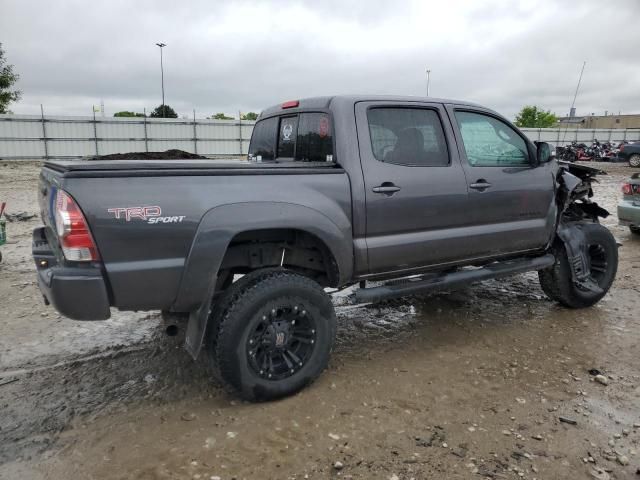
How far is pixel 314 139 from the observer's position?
381 centimetres

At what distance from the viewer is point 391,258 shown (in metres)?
3.69

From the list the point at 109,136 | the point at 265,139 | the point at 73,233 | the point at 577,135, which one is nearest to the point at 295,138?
the point at 265,139

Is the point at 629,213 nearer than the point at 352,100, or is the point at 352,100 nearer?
the point at 352,100

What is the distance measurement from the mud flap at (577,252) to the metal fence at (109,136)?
78.8ft

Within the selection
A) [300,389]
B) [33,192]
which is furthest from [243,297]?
[33,192]

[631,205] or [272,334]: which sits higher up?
[631,205]

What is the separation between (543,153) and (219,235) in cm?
305

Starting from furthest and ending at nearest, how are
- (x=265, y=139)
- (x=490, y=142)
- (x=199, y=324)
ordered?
(x=265, y=139) < (x=490, y=142) < (x=199, y=324)

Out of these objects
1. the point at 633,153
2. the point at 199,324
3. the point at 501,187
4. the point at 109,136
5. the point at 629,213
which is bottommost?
the point at 199,324

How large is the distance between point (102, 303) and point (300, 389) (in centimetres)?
139

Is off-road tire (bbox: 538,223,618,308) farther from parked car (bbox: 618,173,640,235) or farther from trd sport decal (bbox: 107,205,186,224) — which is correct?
trd sport decal (bbox: 107,205,186,224)

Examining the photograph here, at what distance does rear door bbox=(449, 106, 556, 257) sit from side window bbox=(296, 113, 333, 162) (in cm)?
112

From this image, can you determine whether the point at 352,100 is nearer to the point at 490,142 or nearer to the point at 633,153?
the point at 490,142

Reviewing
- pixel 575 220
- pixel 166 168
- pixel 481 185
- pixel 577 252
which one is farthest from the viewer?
pixel 575 220
